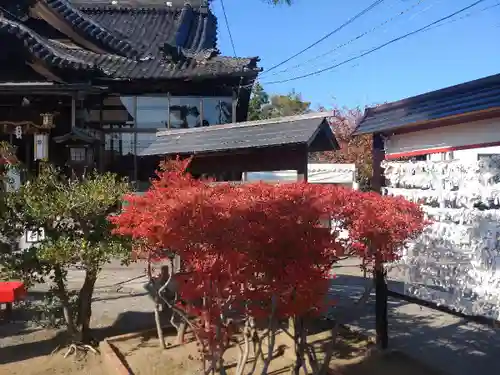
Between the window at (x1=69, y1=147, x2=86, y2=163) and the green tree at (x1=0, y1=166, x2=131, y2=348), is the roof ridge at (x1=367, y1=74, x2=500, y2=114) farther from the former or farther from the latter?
the window at (x1=69, y1=147, x2=86, y2=163)

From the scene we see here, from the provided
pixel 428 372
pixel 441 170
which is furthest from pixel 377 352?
pixel 441 170

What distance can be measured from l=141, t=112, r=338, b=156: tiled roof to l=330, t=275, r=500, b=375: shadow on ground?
2.06 m

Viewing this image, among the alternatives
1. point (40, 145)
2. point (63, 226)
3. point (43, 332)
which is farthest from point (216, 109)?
point (63, 226)

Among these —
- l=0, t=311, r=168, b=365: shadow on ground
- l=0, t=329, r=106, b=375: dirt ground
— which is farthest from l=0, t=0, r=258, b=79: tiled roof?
l=0, t=329, r=106, b=375: dirt ground

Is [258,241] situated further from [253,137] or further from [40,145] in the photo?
[40,145]

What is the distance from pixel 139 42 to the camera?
16031 mm

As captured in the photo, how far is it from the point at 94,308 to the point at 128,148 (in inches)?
239

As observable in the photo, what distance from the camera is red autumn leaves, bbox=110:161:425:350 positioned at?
3166 mm

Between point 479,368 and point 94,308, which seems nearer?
point 479,368

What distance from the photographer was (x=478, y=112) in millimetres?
4207

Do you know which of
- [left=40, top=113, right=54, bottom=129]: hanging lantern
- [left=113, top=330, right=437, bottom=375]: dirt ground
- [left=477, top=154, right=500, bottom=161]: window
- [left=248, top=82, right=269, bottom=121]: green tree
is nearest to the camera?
[left=477, top=154, right=500, bottom=161]: window

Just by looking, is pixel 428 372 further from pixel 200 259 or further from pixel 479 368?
pixel 200 259

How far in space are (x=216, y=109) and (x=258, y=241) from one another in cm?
1053

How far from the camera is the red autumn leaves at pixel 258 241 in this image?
3166mm
